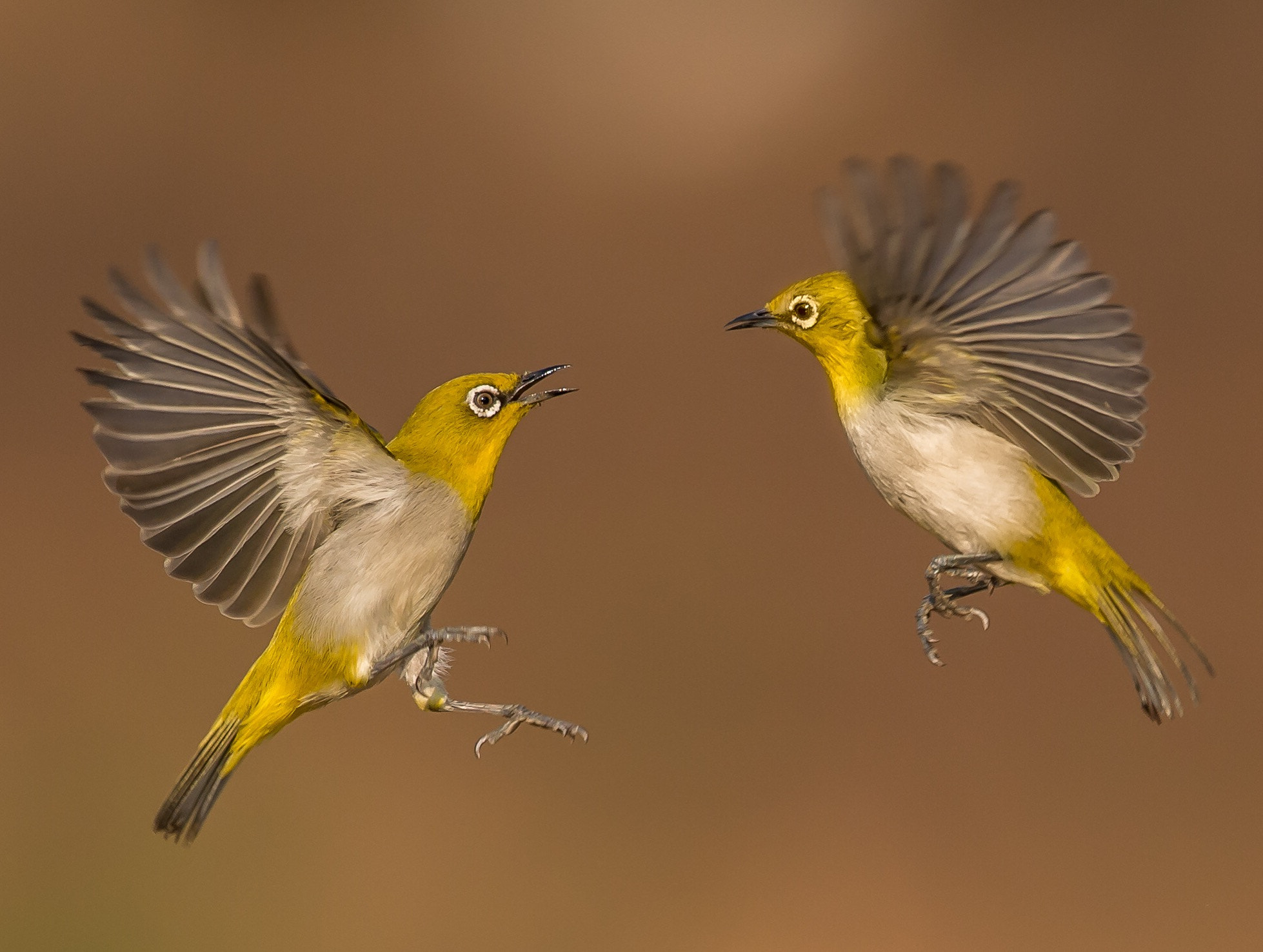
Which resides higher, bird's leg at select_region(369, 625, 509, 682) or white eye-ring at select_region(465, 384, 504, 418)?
white eye-ring at select_region(465, 384, 504, 418)

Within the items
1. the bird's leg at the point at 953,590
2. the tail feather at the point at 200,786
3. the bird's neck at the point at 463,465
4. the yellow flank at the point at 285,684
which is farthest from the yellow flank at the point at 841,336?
the tail feather at the point at 200,786

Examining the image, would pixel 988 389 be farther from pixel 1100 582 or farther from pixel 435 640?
pixel 435 640

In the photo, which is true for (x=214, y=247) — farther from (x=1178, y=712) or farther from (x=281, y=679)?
(x=1178, y=712)

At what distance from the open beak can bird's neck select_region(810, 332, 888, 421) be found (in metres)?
0.86

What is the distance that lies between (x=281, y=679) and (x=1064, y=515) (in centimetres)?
265

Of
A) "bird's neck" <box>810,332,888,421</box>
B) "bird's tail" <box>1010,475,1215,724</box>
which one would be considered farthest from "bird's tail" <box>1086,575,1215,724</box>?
"bird's neck" <box>810,332,888,421</box>

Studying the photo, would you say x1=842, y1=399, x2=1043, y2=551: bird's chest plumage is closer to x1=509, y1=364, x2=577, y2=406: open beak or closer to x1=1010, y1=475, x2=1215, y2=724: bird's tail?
x1=1010, y1=475, x2=1215, y2=724: bird's tail

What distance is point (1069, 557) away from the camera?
3.94 m

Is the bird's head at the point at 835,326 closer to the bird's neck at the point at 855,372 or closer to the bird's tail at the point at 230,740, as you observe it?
the bird's neck at the point at 855,372

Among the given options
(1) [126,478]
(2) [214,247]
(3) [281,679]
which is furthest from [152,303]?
(3) [281,679]

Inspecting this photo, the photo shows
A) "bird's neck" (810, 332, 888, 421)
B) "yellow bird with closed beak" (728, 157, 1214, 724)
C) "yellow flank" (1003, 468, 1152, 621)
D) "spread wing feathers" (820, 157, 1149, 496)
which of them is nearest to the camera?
"spread wing feathers" (820, 157, 1149, 496)

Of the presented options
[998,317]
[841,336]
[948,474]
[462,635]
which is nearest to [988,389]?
[998,317]

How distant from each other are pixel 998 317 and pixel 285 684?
2542mm

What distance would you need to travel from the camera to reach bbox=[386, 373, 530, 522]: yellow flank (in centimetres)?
359
